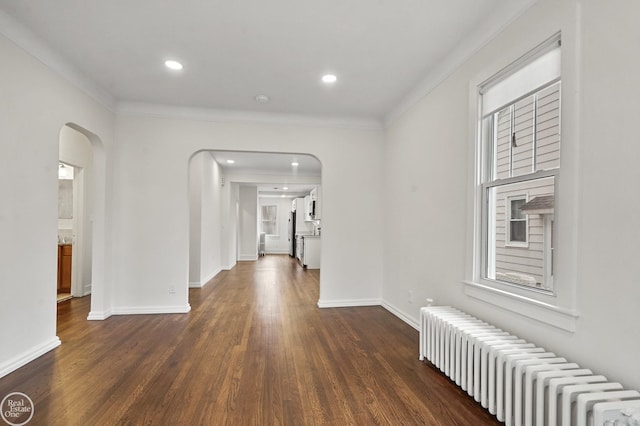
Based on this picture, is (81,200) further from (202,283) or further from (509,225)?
(509,225)

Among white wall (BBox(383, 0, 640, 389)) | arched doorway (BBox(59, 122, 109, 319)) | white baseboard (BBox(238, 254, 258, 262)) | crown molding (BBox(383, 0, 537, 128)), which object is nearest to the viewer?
white wall (BBox(383, 0, 640, 389))

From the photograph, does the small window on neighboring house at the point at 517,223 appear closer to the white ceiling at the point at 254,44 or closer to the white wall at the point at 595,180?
the white wall at the point at 595,180

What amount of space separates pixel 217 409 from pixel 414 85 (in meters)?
3.57

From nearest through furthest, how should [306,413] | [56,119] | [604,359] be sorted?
[604,359]
[306,413]
[56,119]

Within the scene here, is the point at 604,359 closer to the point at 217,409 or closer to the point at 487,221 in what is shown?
the point at 487,221

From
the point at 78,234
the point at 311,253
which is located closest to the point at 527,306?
the point at 78,234

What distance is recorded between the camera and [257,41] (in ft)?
8.93

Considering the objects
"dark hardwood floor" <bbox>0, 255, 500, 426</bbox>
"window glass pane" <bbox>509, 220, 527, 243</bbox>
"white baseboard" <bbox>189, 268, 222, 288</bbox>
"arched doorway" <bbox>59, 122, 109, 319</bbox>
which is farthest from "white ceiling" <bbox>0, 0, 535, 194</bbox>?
"white baseboard" <bbox>189, 268, 222, 288</bbox>

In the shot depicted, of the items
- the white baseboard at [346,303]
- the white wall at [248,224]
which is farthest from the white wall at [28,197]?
the white wall at [248,224]

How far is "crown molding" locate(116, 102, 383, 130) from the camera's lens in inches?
163

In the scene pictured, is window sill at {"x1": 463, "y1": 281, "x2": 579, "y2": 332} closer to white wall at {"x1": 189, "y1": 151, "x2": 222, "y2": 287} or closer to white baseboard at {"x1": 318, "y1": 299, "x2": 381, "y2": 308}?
white baseboard at {"x1": 318, "y1": 299, "x2": 381, "y2": 308}

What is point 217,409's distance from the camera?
204 centimetres

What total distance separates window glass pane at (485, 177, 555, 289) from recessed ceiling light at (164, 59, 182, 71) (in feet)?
10.1

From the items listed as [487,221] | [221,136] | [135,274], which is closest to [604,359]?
[487,221]
